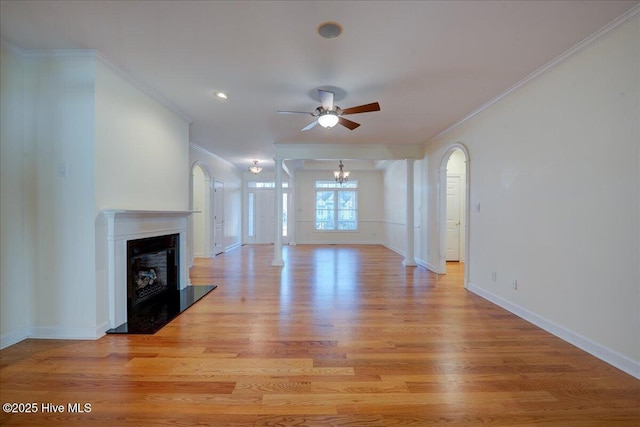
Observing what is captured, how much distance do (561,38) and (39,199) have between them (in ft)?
16.1

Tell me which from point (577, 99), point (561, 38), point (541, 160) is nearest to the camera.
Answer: point (561, 38)

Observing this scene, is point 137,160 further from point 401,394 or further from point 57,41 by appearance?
point 401,394

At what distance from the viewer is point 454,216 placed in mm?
6730

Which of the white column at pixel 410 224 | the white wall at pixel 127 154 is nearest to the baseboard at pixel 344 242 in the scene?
the white column at pixel 410 224

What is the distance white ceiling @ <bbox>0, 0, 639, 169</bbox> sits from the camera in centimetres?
199

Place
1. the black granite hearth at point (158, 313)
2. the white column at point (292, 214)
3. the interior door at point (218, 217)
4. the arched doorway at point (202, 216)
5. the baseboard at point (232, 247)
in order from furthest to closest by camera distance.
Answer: the white column at point (292, 214) → the baseboard at point (232, 247) → the interior door at point (218, 217) → the arched doorway at point (202, 216) → the black granite hearth at point (158, 313)

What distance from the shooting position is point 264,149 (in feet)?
21.2

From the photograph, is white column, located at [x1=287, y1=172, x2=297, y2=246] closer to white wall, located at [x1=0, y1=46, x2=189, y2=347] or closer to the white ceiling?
the white ceiling

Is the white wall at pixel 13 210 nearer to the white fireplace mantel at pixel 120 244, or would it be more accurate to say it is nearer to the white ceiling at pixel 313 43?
the white ceiling at pixel 313 43

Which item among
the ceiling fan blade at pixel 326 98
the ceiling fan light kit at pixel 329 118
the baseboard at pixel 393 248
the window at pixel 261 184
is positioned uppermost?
the ceiling fan blade at pixel 326 98

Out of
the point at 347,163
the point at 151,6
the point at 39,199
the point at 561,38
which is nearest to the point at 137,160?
the point at 39,199

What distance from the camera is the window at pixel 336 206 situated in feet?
32.3

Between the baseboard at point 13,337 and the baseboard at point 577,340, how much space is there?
5107 mm

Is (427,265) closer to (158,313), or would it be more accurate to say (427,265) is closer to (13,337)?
(158,313)
